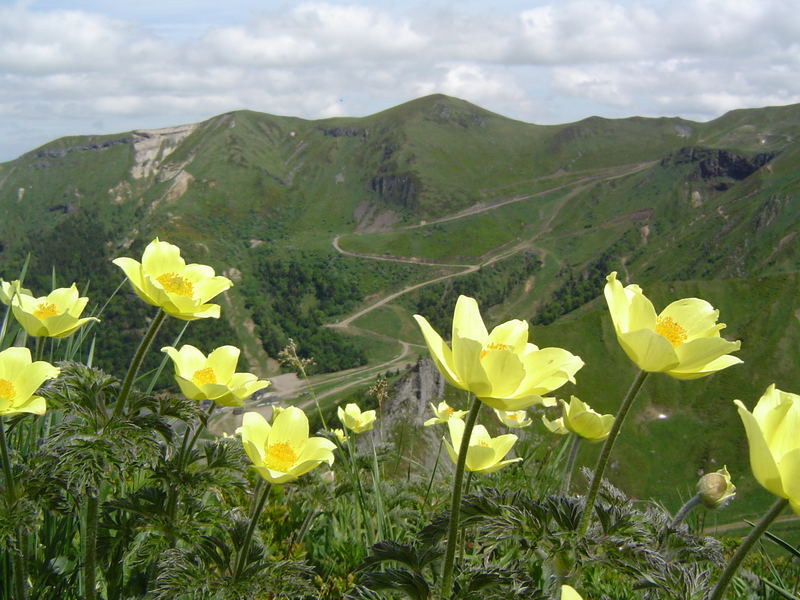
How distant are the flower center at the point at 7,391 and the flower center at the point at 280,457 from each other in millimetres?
1482

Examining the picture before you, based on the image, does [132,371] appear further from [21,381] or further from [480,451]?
[480,451]

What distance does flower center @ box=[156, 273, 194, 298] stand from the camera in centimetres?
351

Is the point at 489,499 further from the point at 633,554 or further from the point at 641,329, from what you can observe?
the point at 641,329

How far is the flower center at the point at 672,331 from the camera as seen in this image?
9.90ft

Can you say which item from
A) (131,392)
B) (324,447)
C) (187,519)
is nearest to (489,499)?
(324,447)

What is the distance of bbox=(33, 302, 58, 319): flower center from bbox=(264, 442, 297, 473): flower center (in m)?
1.89

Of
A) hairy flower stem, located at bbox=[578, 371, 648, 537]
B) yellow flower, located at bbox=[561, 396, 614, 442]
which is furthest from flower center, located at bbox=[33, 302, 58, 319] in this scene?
yellow flower, located at bbox=[561, 396, 614, 442]

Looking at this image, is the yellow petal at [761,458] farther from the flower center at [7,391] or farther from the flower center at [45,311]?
the flower center at [45,311]

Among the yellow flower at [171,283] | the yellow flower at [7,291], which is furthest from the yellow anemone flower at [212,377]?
→ the yellow flower at [7,291]

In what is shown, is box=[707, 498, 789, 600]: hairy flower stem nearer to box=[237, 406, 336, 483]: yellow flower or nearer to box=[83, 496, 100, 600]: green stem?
box=[237, 406, 336, 483]: yellow flower

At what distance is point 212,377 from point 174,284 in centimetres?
86

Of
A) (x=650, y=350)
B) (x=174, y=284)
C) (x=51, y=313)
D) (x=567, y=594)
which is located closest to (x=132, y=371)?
(x=174, y=284)

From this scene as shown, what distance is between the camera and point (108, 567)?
3963mm

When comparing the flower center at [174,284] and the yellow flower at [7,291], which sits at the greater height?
the flower center at [174,284]
